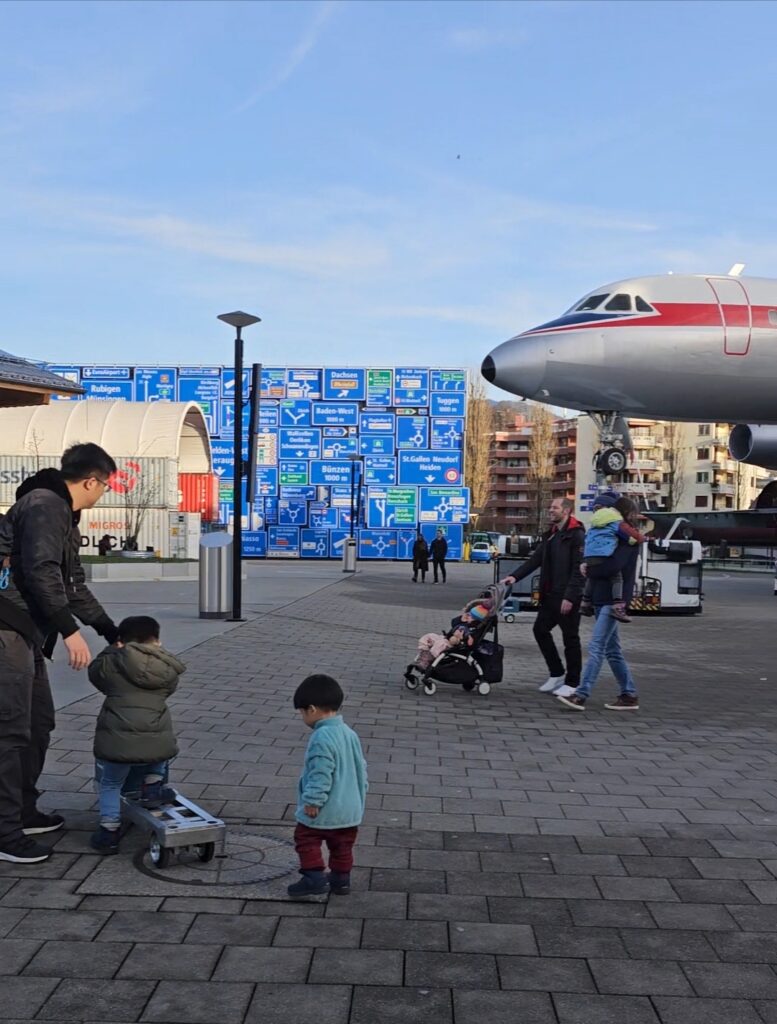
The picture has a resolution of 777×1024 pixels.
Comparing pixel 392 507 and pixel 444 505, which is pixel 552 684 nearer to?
pixel 444 505

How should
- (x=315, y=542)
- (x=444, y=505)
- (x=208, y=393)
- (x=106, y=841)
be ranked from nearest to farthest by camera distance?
(x=106, y=841) < (x=444, y=505) < (x=315, y=542) < (x=208, y=393)

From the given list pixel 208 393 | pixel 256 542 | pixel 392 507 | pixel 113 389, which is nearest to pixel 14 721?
pixel 256 542

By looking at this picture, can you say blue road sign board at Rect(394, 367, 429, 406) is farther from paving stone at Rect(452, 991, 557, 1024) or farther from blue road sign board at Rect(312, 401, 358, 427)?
paving stone at Rect(452, 991, 557, 1024)

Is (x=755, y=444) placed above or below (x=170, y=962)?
above

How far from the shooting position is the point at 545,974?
3.51 meters

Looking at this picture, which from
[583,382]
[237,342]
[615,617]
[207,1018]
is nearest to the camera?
[207,1018]

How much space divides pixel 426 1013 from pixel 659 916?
1.25 metres

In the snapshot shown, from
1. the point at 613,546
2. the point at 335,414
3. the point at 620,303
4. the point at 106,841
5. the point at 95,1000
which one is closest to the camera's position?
the point at 95,1000

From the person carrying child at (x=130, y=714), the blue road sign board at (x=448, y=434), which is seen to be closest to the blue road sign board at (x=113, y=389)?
the blue road sign board at (x=448, y=434)

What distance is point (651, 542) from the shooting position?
771 inches

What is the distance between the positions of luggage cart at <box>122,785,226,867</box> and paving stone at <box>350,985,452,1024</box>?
1306 millimetres

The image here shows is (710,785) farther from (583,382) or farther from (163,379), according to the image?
(163,379)

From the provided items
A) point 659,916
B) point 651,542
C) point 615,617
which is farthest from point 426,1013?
point 651,542

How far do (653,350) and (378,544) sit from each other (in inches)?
1688
